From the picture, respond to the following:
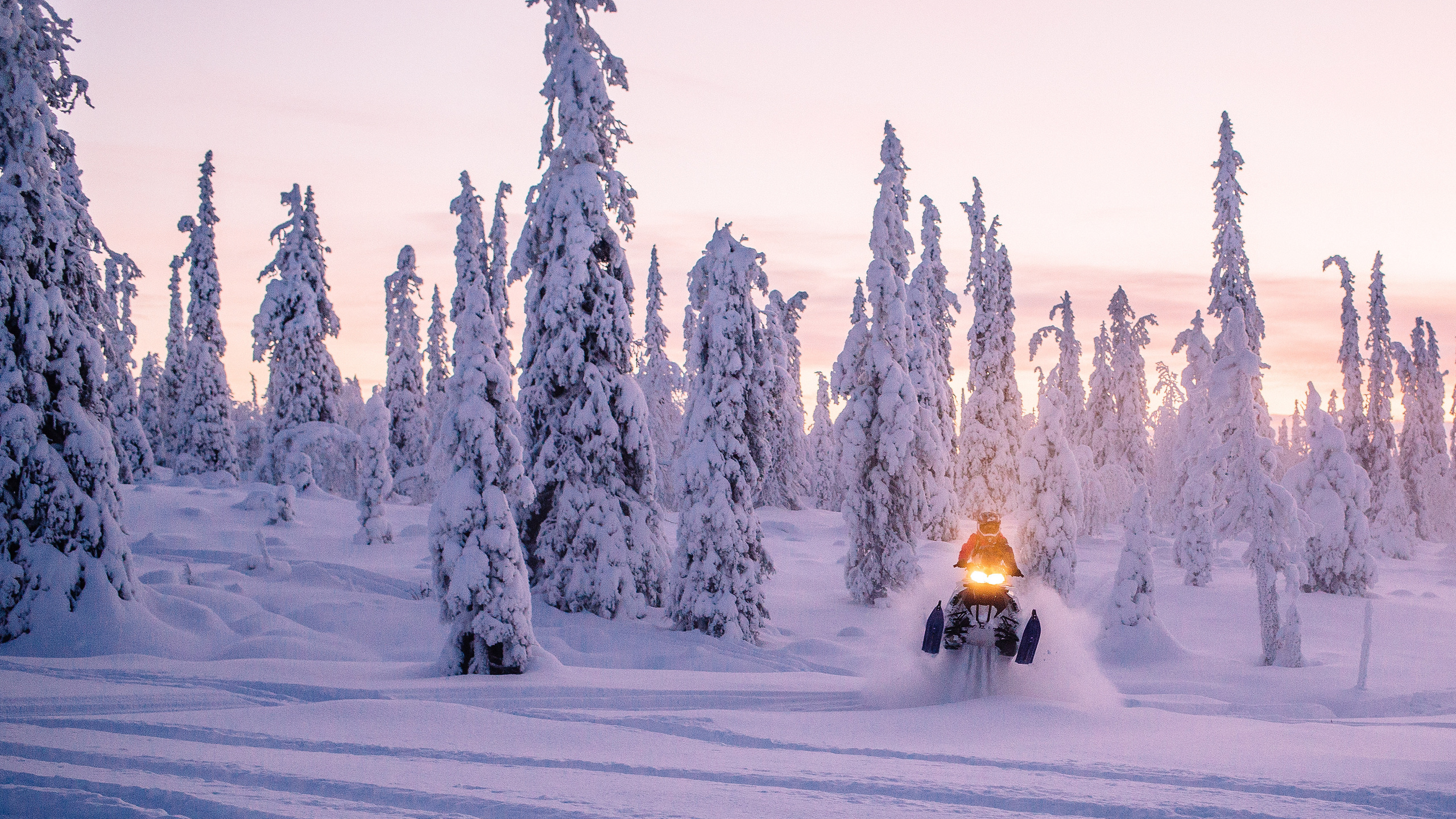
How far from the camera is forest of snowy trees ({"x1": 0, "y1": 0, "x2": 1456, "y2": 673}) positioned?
15227 mm

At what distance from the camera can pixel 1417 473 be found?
54.0 meters

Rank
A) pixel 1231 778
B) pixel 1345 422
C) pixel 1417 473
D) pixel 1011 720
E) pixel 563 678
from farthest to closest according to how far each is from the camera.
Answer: pixel 1417 473 < pixel 1345 422 < pixel 563 678 < pixel 1011 720 < pixel 1231 778

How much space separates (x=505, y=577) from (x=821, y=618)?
539 inches

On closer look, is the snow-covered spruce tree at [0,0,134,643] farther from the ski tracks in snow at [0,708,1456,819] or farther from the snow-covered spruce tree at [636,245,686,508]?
the snow-covered spruce tree at [636,245,686,508]

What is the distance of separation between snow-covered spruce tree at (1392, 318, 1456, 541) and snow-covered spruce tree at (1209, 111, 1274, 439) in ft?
129

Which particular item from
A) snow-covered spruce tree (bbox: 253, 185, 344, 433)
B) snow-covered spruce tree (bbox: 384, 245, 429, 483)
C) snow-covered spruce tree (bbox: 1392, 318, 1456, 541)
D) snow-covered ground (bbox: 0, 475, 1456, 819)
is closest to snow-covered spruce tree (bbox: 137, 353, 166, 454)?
snow-covered spruce tree (bbox: 384, 245, 429, 483)

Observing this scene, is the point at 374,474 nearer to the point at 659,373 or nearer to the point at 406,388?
the point at 406,388

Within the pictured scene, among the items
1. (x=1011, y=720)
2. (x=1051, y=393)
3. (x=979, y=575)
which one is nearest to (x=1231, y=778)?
(x=1011, y=720)

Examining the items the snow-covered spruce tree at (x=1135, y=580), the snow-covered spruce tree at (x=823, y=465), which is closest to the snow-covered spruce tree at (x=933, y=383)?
the snow-covered spruce tree at (x=1135, y=580)

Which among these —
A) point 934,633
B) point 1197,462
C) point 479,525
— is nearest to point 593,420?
point 479,525

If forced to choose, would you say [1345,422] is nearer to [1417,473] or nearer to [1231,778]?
[1417,473]

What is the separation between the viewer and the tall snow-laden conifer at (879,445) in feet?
89.1

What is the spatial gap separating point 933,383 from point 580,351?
1961cm

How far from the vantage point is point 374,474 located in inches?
1187
